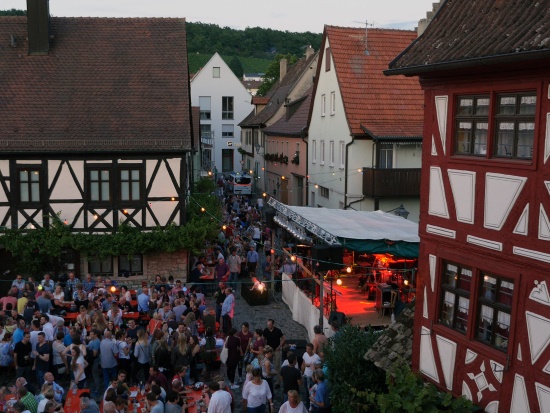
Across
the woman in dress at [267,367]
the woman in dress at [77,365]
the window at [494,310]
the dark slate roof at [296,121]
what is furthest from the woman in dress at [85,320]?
the dark slate roof at [296,121]

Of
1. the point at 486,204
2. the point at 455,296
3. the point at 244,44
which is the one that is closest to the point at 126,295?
the point at 455,296

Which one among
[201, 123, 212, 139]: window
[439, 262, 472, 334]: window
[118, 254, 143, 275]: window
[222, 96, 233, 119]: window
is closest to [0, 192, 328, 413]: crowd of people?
[439, 262, 472, 334]: window

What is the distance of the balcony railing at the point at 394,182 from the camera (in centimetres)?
2531

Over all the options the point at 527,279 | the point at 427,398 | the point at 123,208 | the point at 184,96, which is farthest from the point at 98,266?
the point at 527,279

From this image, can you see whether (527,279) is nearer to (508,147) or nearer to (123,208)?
(508,147)

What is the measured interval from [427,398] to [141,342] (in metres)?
6.60

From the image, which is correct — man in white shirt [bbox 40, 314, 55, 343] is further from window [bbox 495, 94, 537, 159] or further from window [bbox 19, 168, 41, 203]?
window [bbox 495, 94, 537, 159]

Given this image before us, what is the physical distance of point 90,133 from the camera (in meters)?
22.0

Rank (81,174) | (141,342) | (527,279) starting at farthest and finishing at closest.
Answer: (81,174), (141,342), (527,279)

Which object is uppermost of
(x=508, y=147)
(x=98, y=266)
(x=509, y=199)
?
(x=508, y=147)

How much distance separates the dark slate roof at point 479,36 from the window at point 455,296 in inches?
113

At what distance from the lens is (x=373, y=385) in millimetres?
10930

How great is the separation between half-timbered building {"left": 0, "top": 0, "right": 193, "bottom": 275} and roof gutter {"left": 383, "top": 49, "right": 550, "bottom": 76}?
1299 cm

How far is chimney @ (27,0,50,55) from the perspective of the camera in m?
23.4
